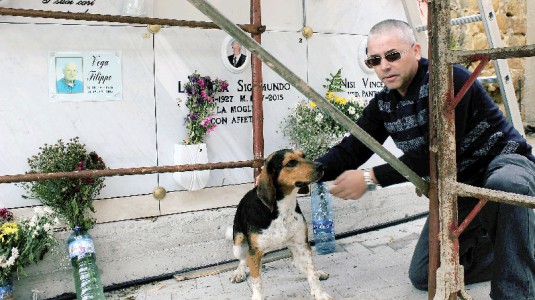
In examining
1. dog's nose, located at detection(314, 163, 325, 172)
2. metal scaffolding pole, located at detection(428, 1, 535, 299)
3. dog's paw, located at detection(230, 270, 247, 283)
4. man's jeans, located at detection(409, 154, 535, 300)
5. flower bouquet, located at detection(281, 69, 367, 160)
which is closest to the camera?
metal scaffolding pole, located at detection(428, 1, 535, 299)

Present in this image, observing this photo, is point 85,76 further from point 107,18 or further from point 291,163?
point 291,163

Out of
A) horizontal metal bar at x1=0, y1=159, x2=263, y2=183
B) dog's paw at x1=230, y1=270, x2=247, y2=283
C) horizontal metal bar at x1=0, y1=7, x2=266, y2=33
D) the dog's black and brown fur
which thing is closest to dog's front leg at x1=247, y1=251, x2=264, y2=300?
the dog's black and brown fur

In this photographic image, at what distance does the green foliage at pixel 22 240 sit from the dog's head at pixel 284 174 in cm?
159

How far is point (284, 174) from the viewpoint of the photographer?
129 inches

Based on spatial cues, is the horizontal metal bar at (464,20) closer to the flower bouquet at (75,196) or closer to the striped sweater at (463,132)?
the striped sweater at (463,132)

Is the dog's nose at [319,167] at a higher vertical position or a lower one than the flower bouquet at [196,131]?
lower

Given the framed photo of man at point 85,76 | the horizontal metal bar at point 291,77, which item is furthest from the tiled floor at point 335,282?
the horizontal metal bar at point 291,77

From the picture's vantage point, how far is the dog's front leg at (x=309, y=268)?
11.4 ft

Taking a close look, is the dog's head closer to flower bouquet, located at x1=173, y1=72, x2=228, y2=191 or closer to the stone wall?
flower bouquet, located at x1=173, y1=72, x2=228, y2=191

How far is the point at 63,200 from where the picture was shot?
12.1 ft

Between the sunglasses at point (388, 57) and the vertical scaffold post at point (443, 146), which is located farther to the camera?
the sunglasses at point (388, 57)

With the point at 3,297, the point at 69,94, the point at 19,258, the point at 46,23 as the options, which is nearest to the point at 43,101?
the point at 69,94

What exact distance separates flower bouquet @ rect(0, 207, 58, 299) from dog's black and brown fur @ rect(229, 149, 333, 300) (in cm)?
140

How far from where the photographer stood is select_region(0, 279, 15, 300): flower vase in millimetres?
3428
